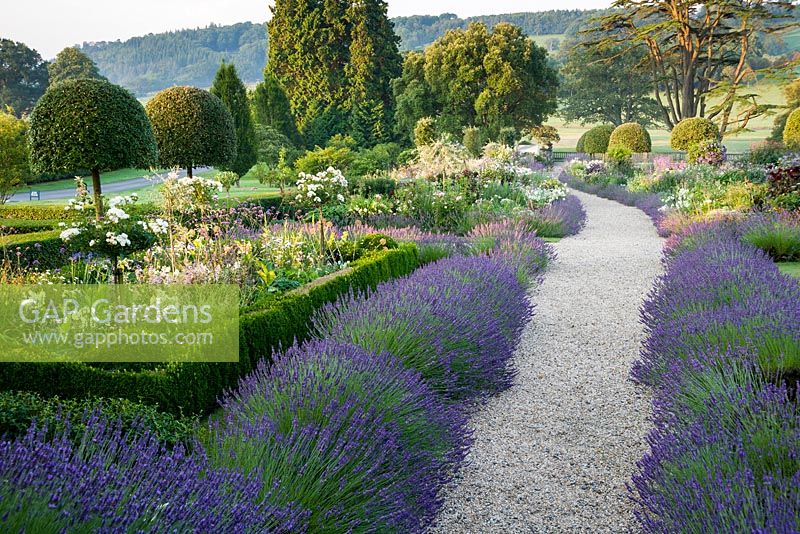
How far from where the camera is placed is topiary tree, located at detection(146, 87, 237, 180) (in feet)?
44.9

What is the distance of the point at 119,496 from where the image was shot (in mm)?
1469

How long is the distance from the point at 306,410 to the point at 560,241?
9277 millimetres

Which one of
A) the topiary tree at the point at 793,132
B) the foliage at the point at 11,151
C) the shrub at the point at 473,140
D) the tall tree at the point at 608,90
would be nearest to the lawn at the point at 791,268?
the foliage at the point at 11,151

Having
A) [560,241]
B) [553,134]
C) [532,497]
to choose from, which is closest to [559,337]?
[532,497]

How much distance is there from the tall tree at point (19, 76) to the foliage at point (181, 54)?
66.2m

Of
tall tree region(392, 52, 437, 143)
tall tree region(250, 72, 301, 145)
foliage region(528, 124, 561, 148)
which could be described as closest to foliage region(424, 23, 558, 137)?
tall tree region(392, 52, 437, 143)

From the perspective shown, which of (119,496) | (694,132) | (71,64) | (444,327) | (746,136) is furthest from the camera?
(746,136)

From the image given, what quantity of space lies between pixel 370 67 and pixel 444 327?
30157 millimetres

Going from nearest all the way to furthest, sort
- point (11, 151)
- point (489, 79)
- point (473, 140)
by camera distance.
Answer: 1. point (11, 151)
2. point (473, 140)
3. point (489, 79)

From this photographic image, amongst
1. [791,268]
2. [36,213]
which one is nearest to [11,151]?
[36,213]

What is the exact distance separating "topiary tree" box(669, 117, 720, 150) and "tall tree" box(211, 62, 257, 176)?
1604 centimetres

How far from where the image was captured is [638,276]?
8094 mm

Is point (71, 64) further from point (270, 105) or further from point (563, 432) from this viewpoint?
point (563, 432)

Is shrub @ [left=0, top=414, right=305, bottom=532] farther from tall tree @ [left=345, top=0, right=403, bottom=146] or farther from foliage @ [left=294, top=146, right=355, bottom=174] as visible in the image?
tall tree @ [left=345, top=0, right=403, bottom=146]
